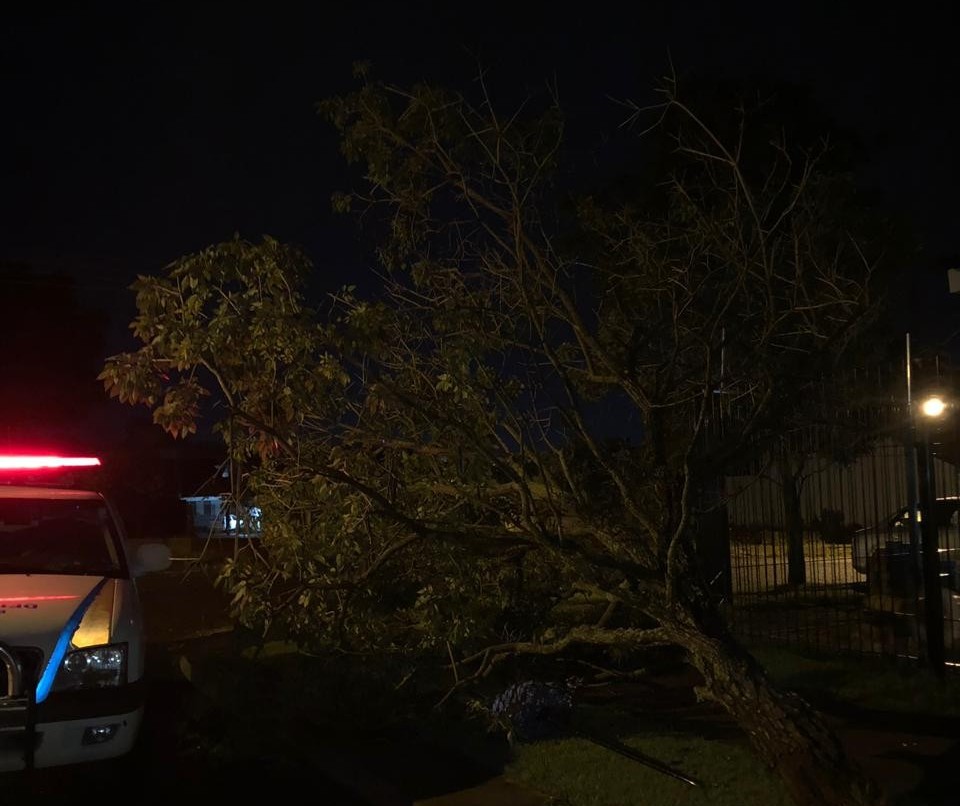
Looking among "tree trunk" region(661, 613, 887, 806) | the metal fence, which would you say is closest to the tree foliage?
"tree trunk" region(661, 613, 887, 806)

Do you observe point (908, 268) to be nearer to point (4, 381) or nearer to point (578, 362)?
point (578, 362)

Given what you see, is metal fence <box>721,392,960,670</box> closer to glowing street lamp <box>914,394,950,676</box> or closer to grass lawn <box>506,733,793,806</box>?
glowing street lamp <box>914,394,950,676</box>

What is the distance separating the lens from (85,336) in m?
25.2

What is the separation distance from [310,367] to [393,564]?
135 cm

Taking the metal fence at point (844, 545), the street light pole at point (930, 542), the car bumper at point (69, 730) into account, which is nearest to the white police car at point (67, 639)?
the car bumper at point (69, 730)

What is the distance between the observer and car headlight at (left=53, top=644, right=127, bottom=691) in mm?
5801

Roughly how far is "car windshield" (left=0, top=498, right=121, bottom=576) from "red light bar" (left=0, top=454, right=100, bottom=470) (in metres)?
0.22

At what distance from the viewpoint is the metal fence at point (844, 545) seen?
363 inches

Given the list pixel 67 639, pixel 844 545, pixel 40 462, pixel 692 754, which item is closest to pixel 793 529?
pixel 844 545

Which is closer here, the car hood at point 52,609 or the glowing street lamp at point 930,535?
the car hood at point 52,609

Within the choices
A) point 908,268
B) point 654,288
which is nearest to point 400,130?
point 654,288

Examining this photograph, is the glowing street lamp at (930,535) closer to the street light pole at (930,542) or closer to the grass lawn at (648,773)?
the street light pole at (930,542)

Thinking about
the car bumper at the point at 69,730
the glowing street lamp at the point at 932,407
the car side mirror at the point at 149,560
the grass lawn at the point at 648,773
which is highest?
the glowing street lamp at the point at 932,407

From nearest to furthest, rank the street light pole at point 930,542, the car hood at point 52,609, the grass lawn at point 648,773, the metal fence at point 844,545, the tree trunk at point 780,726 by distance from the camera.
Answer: the tree trunk at point 780,726
the car hood at point 52,609
the grass lawn at point 648,773
the street light pole at point 930,542
the metal fence at point 844,545
